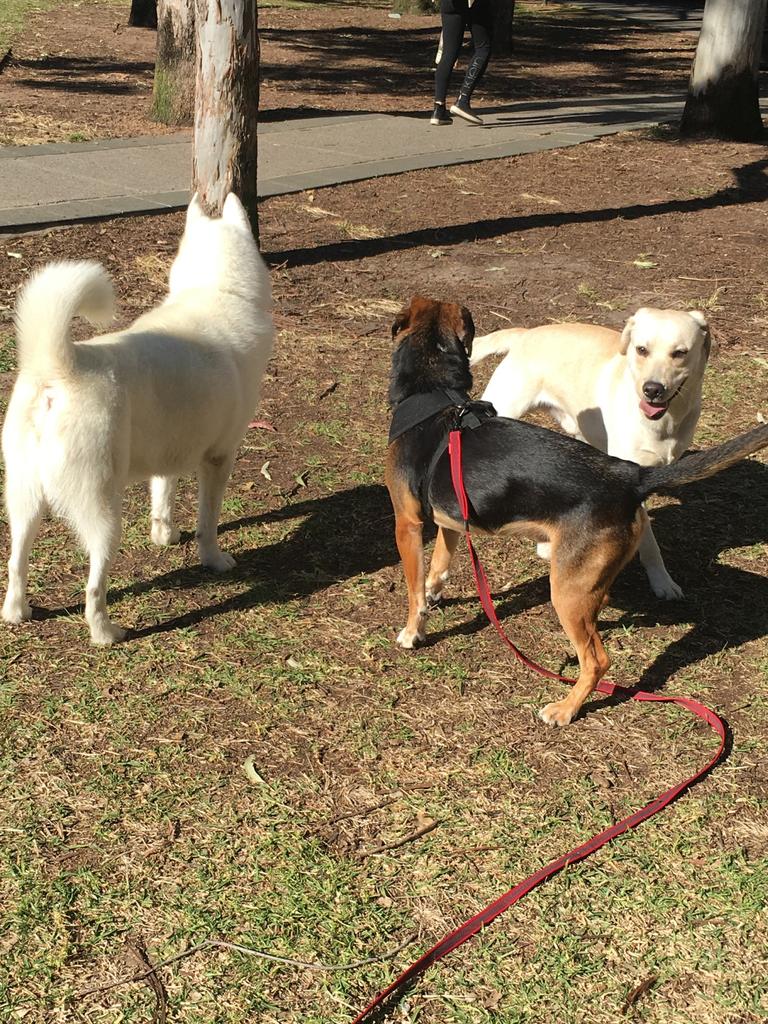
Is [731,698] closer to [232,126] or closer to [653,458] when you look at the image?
[653,458]

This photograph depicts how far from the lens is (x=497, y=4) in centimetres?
2084

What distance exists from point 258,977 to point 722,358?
588 cm

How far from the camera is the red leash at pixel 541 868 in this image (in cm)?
297

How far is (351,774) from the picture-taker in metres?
3.82

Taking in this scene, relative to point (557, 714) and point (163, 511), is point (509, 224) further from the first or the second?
point (557, 714)

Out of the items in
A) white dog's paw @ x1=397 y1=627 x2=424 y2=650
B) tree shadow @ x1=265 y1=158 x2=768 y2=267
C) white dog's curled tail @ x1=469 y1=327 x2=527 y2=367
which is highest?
white dog's curled tail @ x1=469 y1=327 x2=527 y2=367

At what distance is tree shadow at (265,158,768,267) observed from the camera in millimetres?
9133

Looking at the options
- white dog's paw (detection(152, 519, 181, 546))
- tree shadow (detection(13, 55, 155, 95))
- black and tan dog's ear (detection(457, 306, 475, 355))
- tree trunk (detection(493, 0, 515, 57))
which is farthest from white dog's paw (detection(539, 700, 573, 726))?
tree trunk (detection(493, 0, 515, 57))

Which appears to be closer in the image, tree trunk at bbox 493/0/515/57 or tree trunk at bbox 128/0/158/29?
tree trunk at bbox 493/0/515/57

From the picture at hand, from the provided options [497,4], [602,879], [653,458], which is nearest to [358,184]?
[653,458]

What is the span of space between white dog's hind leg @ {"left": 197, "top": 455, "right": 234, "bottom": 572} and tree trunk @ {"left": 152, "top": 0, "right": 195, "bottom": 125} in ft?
30.0

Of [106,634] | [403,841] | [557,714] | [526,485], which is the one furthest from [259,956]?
[526,485]

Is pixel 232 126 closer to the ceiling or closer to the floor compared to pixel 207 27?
closer to the floor

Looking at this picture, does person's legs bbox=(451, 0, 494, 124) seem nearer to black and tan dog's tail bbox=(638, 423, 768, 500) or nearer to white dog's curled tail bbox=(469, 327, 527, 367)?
white dog's curled tail bbox=(469, 327, 527, 367)
